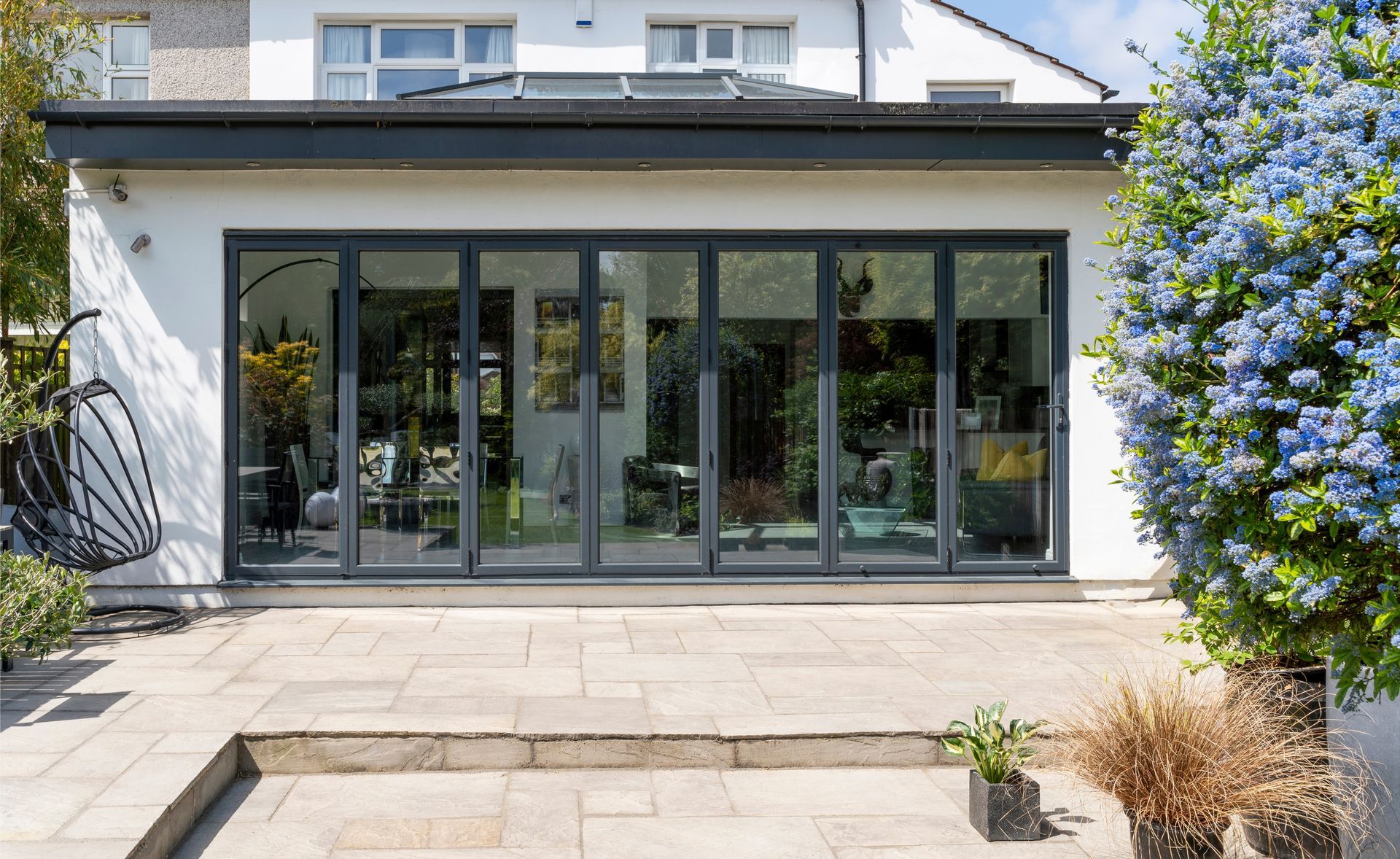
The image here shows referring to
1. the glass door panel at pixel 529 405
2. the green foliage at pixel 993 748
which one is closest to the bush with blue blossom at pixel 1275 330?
the green foliage at pixel 993 748

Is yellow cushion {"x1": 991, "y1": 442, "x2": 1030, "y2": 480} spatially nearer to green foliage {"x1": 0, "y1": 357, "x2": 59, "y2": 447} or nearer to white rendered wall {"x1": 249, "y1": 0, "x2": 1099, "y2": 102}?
white rendered wall {"x1": 249, "y1": 0, "x2": 1099, "y2": 102}

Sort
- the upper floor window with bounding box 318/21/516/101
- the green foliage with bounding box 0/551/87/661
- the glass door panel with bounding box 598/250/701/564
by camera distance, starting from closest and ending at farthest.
Result: the green foliage with bounding box 0/551/87/661
the glass door panel with bounding box 598/250/701/564
the upper floor window with bounding box 318/21/516/101

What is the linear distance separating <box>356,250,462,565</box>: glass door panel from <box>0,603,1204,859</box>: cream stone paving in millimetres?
551

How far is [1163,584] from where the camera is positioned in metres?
7.46

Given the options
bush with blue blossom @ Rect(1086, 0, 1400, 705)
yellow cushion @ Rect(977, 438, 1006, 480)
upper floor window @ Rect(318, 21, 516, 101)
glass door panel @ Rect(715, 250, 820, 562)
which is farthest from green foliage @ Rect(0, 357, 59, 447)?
yellow cushion @ Rect(977, 438, 1006, 480)

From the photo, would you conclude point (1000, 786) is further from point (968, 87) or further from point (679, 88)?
point (968, 87)

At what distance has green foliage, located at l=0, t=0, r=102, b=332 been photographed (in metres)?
7.98

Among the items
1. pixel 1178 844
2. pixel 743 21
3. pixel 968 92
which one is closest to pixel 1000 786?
pixel 1178 844

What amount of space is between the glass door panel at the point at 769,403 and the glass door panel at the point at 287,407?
2.74 m

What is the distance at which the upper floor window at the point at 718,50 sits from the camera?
35.1ft

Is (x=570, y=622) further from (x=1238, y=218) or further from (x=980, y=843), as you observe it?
(x=1238, y=218)

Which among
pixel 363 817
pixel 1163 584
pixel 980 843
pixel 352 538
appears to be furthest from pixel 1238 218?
pixel 352 538

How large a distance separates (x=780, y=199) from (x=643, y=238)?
999 millimetres

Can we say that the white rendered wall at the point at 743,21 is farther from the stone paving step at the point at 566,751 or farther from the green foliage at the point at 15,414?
the stone paving step at the point at 566,751
